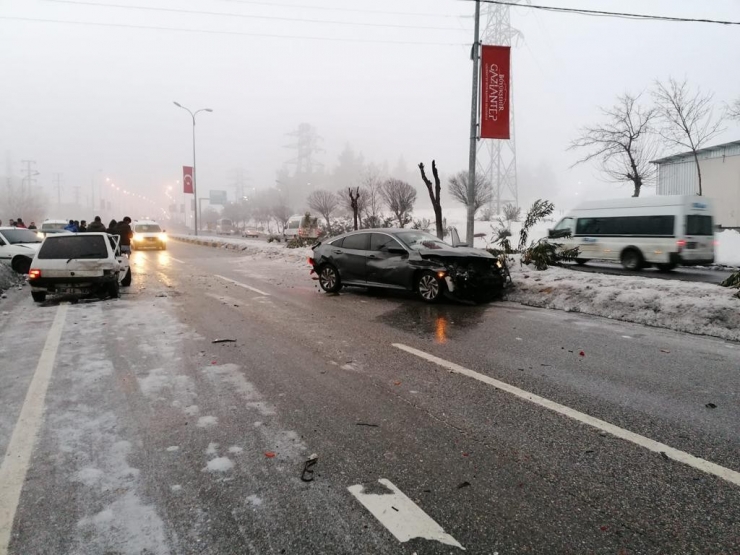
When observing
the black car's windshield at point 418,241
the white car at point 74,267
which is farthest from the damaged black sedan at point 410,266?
the white car at point 74,267

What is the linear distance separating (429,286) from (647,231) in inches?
372

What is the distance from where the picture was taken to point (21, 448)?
3.37 meters

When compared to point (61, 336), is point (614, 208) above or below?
above

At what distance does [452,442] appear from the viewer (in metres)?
3.38

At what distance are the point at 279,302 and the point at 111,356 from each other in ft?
14.3

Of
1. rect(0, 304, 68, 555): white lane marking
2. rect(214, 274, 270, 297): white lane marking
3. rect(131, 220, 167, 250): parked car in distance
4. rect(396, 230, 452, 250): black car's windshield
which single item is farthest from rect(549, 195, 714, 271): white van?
rect(131, 220, 167, 250): parked car in distance

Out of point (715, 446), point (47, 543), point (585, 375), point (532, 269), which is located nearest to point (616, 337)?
point (585, 375)

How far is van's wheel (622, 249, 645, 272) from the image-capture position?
15.0 meters

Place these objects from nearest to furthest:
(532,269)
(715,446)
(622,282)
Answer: (715,446) < (622,282) < (532,269)

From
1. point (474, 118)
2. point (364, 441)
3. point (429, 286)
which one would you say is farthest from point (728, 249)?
point (364, 441)

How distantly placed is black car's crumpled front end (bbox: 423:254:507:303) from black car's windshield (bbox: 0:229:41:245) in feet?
46.2

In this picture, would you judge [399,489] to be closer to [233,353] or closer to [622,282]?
[233,353]

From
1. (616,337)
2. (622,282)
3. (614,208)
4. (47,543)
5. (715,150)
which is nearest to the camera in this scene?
(47,543)

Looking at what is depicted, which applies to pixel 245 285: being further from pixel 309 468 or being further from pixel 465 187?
pixel 465 187
